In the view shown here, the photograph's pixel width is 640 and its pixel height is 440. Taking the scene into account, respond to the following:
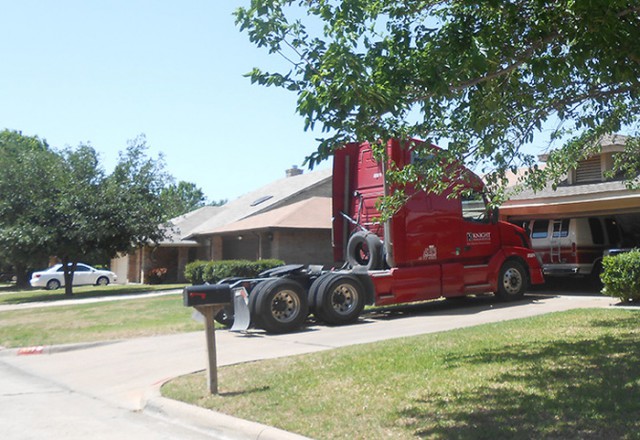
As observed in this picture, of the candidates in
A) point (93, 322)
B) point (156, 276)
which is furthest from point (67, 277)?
point (93, 322)

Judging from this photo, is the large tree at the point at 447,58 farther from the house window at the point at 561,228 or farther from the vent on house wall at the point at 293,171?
the vent on house wall at the point at 293,171

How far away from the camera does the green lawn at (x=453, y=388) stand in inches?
225

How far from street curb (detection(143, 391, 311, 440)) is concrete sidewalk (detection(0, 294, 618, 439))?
0.04 ft

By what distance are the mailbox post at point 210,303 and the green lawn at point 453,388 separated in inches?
9.2

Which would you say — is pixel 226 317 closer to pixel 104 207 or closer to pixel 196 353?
pixel 196 353

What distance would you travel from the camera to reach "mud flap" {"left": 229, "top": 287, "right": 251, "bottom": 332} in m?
12.1

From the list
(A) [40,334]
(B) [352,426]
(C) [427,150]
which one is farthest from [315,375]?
(A) [40,334]

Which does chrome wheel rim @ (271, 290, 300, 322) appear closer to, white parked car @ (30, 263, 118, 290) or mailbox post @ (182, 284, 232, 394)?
mailbox post @ (182, 284, 232, 394)

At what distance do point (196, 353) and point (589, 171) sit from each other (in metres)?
13.8

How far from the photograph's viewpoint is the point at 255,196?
40094mm

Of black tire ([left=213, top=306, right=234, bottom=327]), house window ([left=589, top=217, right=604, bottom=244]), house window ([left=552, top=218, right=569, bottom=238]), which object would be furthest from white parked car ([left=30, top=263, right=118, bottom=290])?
house window ([left=589, top=217, right=604, bottom=244])

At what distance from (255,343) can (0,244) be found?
66.5 ft

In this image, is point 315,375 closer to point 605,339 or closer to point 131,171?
point 605,339

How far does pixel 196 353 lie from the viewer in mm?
10914
